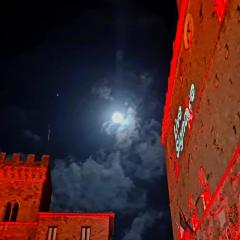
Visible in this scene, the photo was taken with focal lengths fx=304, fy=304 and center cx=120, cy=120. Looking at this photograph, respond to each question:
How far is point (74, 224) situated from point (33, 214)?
13.6ft

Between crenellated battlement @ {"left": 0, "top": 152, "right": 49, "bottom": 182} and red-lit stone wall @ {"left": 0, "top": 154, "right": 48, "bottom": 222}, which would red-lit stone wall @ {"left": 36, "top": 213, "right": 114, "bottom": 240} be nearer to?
red-lit stone wall @ {"left": 0, "top": 154, "right": 48, "bottom": 222}

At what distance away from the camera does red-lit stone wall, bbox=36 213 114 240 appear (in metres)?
24.5

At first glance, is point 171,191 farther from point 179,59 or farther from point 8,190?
point 8,190

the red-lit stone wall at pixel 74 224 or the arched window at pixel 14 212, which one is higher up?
the arched window at pixel 14 212

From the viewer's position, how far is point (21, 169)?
94.9ft

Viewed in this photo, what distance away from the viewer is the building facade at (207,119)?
7645 mm

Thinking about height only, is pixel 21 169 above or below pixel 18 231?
above

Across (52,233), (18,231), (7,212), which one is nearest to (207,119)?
(52,233)

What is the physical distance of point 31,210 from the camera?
2694 cm

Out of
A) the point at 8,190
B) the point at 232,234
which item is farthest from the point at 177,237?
the point at 8,190

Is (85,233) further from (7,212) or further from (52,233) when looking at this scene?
(7,212)

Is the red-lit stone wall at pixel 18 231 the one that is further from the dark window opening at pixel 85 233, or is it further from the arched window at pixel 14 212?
the dark window opening at pixel 85 233

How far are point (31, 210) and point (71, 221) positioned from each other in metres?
4.18

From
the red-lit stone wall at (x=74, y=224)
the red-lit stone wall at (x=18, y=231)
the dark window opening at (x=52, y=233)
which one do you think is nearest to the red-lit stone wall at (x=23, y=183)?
the red-lit stone wall at (x=18, y=231)
